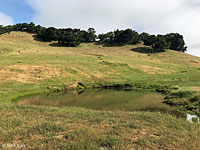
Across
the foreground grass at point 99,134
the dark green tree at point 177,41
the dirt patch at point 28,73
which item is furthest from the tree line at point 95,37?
the foreground grass at point 99,134

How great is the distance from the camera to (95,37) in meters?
116

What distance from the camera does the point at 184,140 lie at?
874cm

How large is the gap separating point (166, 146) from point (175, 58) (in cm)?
8524

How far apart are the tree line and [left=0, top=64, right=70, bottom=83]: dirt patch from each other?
166ft

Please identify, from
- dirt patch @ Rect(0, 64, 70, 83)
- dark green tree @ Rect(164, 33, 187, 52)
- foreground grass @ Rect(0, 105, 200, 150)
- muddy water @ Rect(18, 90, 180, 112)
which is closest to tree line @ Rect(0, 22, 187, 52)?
dark green tree @ Rect(164, 33, 187, 52)

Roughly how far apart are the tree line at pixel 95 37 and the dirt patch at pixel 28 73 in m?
50.7

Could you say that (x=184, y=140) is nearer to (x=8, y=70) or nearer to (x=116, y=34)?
(x=8, y=70)

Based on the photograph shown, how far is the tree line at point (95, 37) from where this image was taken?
312ft

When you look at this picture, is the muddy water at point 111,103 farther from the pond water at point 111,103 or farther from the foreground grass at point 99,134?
the foreground grass at point 99,134

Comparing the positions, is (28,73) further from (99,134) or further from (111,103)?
(99,134)

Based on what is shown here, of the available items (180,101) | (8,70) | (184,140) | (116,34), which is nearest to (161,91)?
(180,101)

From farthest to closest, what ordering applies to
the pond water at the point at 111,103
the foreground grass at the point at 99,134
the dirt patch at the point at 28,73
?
the dirt patch at the point at 28,73 → the pond water at the point at 111,103 → the foreground grass at the point at 99,134

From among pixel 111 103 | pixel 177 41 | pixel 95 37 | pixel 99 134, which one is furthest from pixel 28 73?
pixel 177 41

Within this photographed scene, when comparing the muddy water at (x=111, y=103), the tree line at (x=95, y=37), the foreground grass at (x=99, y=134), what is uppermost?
the tree line at (x=95, y=37)
